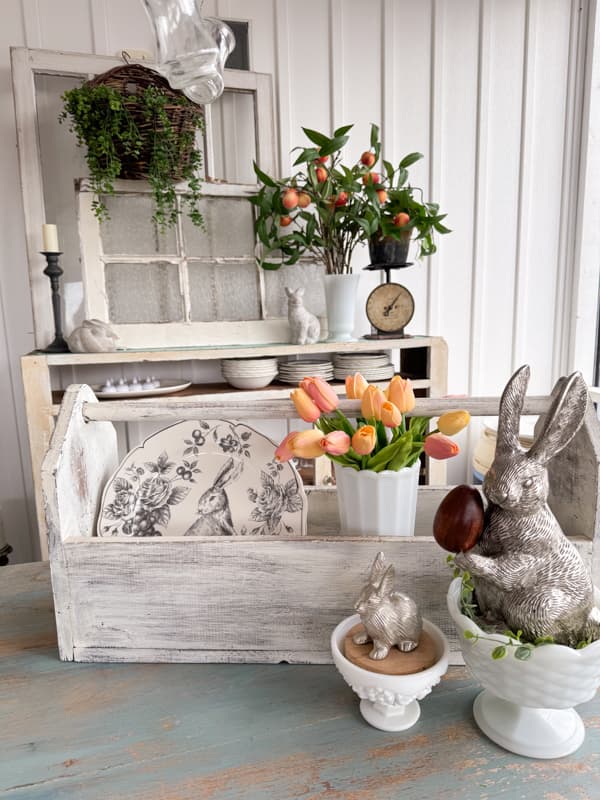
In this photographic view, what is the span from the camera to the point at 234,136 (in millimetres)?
1751

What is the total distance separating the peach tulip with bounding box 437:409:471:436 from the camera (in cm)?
62

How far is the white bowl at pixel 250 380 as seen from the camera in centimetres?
165

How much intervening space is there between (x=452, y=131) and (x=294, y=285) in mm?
879

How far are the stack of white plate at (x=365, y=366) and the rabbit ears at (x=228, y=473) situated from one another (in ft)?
3.16

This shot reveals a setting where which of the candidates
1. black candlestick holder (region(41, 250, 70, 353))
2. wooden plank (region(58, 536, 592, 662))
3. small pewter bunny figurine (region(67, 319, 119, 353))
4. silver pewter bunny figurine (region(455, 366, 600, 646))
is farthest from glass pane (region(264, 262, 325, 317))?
silver pewter bunny figurine (region(455, 366, 600, 646))

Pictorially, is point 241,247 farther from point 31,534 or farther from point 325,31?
point 31,534

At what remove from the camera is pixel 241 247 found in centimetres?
176

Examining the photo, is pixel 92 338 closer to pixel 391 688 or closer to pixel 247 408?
pixel 247 408

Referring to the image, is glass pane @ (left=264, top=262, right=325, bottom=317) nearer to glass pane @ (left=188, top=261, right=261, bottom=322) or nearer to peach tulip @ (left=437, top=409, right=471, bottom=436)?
glass pane @ (left=188, top=261, right=261, bottom=322)

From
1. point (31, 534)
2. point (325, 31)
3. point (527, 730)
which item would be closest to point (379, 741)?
point (527, 730)

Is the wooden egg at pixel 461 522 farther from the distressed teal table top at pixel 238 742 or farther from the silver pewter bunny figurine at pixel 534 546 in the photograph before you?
the distressed teal table top at pixel 238 742

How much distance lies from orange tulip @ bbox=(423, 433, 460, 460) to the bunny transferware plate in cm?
23

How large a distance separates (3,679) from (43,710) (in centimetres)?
9

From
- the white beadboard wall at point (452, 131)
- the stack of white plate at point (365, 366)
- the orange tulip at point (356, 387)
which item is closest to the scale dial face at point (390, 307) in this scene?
the stack of white plate at point (365, 366)
